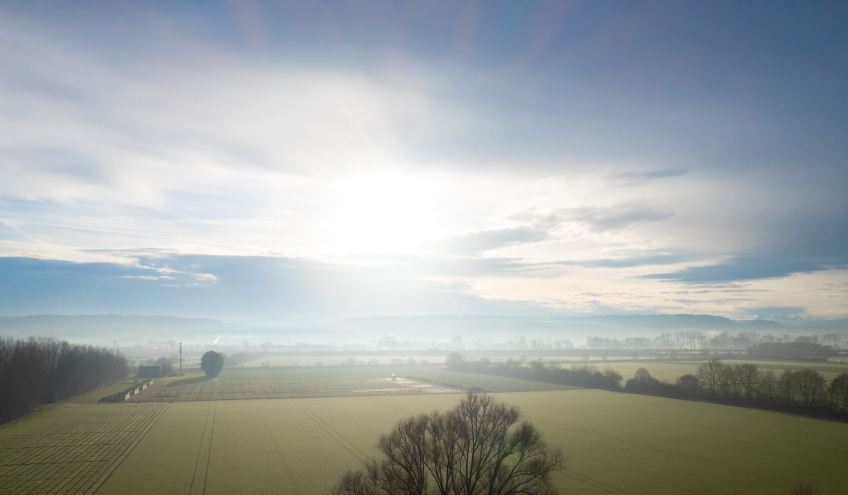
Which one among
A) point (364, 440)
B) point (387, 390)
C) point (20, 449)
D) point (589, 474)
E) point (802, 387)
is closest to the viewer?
point (589, 474)

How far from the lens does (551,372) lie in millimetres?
127188

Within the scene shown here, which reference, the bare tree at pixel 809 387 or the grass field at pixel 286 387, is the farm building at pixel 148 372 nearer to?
the grass field at pixel 286 387

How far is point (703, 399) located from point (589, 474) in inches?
2207

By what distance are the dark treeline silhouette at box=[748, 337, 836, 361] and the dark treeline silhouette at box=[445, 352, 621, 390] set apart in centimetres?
7742

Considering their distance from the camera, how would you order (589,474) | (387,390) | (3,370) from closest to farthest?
(589,474)
(3,370)
(387,390)

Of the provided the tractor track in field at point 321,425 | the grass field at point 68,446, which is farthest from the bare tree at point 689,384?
the grass field at point 68,446

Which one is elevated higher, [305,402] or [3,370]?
[3,370]

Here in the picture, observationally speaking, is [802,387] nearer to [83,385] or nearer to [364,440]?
[364,440]

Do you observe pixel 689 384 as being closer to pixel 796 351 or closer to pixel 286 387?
pixel 286 387

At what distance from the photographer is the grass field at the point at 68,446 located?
124 feet

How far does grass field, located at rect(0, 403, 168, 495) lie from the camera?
3772 cm

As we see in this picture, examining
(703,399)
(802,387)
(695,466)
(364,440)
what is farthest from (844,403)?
(364,440)

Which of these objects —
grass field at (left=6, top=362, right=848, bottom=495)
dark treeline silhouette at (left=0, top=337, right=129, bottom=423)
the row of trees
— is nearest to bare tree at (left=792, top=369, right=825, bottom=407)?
the row of trees

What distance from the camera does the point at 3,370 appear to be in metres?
77.5
